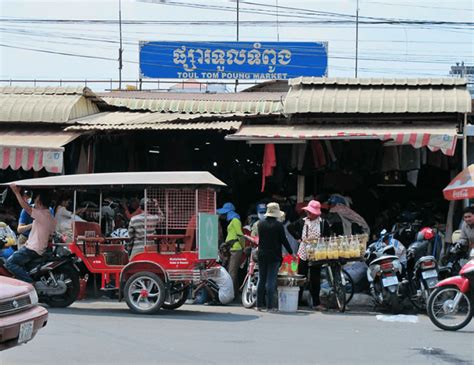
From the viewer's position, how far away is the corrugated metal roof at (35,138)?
16.8 meters

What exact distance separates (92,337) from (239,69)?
2235cm

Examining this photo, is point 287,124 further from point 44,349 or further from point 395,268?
point 44,349

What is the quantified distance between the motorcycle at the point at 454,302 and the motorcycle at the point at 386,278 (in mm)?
2162

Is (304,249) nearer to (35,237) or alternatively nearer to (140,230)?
(140,230)

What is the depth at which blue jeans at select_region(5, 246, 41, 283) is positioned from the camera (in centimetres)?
1324

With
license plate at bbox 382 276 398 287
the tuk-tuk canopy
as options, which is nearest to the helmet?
license plate at bbox 382 276 398 287

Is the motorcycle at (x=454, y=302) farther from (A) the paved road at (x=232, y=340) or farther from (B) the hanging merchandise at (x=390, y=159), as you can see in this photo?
(B) the hanging merchandise at (x=390, y=159)

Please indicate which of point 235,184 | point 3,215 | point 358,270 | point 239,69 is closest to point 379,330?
point 358,270

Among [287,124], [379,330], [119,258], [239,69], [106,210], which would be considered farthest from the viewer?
[239,69]

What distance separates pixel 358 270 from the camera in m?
15.1

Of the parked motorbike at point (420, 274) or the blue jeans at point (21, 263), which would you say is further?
the parked motorbike at point (420, 274)

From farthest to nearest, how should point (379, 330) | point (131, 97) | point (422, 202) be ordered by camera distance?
point (131, 97) → point (422, 202) → point (379, 330)

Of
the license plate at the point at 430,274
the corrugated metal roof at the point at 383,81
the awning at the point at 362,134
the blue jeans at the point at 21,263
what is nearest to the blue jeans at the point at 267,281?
the license plate at the point at 430,274

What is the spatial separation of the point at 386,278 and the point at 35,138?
823 centimetres
